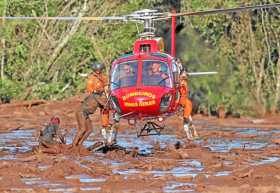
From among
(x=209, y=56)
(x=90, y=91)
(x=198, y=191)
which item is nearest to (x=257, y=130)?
(x=209, y=56)

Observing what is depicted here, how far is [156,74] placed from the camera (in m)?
16.8

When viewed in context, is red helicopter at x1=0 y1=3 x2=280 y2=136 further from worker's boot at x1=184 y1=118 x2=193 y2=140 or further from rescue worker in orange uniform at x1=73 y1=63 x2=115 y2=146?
worker's boot at x1=184 y1=118 x2=193 y2=140

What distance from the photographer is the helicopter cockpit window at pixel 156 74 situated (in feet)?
54.3

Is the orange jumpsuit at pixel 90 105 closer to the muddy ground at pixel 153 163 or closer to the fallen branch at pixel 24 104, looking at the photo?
the muddy ground at pixel 153 163

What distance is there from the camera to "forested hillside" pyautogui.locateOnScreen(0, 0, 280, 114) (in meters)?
29.2

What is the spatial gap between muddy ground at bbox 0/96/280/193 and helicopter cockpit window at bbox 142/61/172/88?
125cm

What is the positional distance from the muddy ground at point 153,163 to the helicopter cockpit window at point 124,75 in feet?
3.94

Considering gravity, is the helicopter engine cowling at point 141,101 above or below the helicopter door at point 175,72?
below

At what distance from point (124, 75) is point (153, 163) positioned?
227cm

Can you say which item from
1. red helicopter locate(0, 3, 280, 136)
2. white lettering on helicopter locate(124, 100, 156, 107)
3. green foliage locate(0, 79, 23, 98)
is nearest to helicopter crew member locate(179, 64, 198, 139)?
red helicopter locate(0, 3, 280, 136)

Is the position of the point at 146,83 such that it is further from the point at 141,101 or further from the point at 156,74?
the point at 141,101

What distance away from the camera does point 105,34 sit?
101 feet

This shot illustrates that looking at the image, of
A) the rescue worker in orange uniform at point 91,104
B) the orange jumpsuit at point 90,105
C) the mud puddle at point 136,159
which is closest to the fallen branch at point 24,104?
the mud puddle at point 136,159

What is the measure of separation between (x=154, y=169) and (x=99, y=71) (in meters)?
3.43
